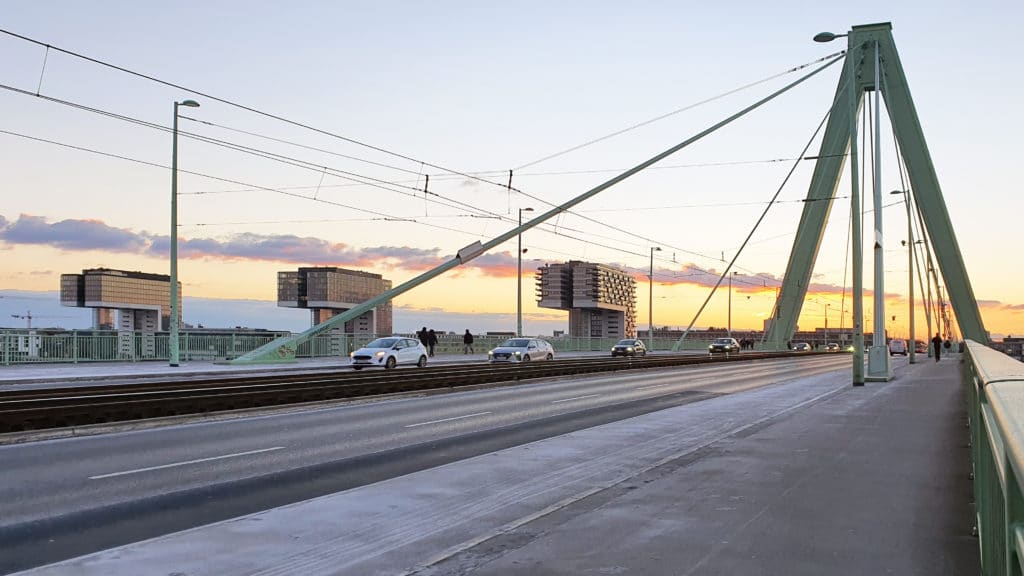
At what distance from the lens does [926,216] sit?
5509cm

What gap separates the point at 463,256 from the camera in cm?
3522

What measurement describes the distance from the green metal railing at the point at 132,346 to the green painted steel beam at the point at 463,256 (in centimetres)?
191

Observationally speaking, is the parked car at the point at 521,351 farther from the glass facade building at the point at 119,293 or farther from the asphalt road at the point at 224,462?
the glass facade building at the point at 119,293

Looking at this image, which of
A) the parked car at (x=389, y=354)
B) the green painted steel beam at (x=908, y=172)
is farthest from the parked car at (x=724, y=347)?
the parked car at (x=389, y=354)

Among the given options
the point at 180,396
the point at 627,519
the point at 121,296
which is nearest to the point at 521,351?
the point at 180,396

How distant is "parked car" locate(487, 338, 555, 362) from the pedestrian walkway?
30154 mm

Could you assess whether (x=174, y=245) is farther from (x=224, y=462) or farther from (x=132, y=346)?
(x=224, y=462)

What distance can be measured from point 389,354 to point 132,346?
41.8ft

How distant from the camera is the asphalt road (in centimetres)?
734

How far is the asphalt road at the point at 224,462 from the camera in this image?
7.34 meters

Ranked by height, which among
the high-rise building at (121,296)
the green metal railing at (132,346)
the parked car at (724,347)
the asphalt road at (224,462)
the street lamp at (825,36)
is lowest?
the parked car at (724,347)

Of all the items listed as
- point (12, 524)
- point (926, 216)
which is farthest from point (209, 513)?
point (926, 216)

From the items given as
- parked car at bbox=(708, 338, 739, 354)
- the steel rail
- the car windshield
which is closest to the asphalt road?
the steel rail

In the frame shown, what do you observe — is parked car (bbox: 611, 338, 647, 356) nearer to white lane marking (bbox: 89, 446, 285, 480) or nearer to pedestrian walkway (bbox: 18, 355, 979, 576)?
pedestrian walkway (bbox: 18, 355, 979, 576)
